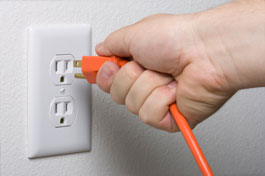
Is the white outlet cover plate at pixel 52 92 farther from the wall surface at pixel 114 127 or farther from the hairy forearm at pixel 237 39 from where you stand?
the hairy forearm at pixel 237 39

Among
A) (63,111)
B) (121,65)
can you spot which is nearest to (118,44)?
(121,65)

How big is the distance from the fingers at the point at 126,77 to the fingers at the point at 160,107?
0.03m

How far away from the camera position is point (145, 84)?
49cm

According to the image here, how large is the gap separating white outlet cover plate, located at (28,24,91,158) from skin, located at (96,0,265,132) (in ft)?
0.24

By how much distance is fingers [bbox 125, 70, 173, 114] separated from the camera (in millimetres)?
486

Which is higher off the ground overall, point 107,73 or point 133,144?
point 107,73

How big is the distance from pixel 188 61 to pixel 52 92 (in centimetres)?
20

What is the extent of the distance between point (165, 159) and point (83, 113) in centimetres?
18

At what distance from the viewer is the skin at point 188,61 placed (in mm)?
444

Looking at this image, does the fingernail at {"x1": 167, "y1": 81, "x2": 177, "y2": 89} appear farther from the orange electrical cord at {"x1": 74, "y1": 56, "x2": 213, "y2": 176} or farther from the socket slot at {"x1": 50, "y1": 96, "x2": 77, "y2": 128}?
the socket slot at {"x1": 50, "y1": 96, "x2": 77, "y2": 128}

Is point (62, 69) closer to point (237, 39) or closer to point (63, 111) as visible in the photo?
point (63, 111)

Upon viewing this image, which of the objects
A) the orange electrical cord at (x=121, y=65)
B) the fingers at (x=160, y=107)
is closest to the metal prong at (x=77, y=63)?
the orange electrical cord at (x=121, y=65)

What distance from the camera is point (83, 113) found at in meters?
0.58

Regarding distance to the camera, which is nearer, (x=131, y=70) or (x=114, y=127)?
(x=131, y=70)
